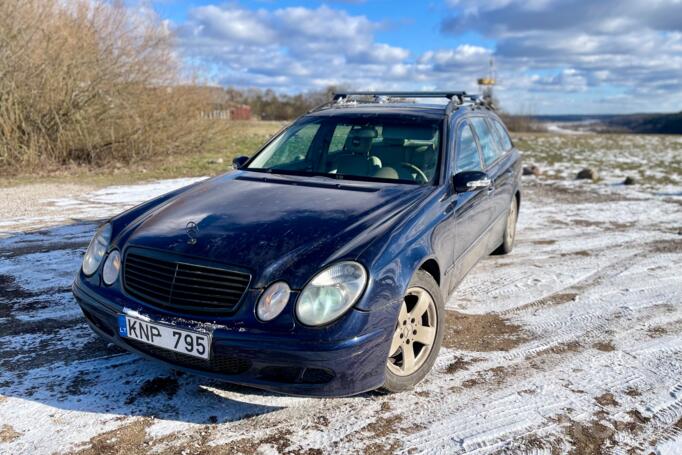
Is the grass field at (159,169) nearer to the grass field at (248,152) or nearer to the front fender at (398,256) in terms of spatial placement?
the grass field at (248,152)

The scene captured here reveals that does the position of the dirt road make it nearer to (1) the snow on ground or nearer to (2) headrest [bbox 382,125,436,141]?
(1) the snow on ground

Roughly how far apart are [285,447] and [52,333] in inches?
83.8

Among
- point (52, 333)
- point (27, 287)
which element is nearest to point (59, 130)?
point (27, 287)

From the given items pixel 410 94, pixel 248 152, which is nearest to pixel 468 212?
pixel 410 94

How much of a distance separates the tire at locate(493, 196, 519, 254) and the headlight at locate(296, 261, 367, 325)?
347 cm

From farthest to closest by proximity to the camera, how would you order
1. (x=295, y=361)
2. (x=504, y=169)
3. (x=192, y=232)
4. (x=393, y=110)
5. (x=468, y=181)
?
(x=504, y=169), (x=393, y=110), (x=468, y=181), (x=192, y=232), (x=295, y=361)

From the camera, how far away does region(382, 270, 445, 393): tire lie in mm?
2941

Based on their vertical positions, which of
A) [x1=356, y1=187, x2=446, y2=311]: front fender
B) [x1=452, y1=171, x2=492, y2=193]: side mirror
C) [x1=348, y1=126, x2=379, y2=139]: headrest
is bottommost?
[x1=356, y1=187, x2=446, y2=311]: front fender

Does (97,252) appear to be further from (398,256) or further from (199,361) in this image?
(398,256)

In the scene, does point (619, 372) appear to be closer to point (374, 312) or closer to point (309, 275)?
point (374, 312)

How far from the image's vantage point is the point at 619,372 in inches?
134

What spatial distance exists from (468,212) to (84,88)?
11497 mm

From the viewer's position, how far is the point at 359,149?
13.7 feet

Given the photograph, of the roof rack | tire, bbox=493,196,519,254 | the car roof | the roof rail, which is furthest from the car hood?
tire, bbox=493,196,519,254
